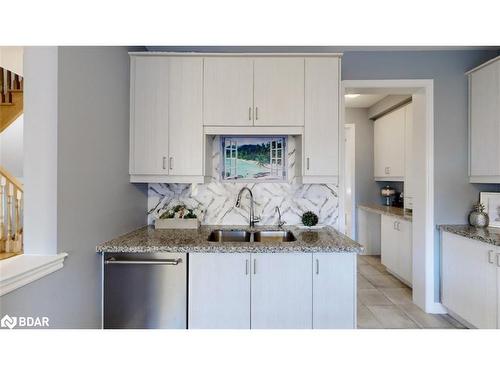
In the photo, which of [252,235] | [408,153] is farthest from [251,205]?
[408,153]

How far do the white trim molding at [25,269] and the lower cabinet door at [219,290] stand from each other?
2.49 ft

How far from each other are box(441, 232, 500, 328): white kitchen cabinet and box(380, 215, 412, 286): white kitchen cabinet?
78 cm

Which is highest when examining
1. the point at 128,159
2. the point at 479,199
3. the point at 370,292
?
the point at 128,159

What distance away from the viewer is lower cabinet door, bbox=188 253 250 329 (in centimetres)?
192

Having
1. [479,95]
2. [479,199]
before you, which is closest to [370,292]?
[479,199]

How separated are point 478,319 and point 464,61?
2378mm

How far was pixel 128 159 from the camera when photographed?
7.82 feet

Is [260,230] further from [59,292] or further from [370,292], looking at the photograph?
[370,292]

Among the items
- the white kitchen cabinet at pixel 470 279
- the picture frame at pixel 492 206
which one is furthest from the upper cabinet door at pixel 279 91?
the picture frame at pixel 492 206

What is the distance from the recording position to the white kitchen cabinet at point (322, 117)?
237 centimetres

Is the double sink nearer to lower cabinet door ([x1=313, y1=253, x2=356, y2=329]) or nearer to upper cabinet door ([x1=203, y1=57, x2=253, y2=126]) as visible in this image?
lower cabinet door ([x1=313, y1=253, x2=356, y2=329])

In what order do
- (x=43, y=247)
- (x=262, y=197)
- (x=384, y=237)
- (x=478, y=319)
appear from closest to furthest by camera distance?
(x=43, y=247)
(x=478, y=319)
(x=262, y=197)
(x=384, y=237)

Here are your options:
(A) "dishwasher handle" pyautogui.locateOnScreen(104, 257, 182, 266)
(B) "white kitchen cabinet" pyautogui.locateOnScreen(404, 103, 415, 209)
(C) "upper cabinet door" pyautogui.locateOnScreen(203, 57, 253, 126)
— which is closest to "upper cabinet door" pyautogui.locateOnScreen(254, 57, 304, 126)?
(C) "upper cabinet door" pyautogui.locateOnScreen(203, 57, 253, 126)
